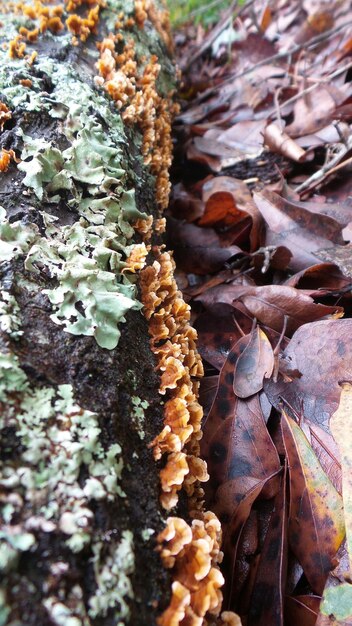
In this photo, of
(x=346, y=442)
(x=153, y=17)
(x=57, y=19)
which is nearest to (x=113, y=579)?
(x=346, y=442)

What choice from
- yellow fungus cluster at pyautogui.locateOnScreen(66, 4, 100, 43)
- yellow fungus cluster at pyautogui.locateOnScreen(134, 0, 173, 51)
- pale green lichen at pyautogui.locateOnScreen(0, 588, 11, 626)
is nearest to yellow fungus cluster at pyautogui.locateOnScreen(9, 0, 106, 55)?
yellow fungus cluster at pyautogui.locateOnScreen(66, 4, 100, 43)

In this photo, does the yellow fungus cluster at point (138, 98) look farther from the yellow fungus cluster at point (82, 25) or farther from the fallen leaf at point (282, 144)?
the fallen leaf at point (282, 144)

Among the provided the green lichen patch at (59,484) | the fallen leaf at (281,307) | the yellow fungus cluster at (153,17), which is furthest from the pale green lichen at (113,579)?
the yellow fungus cluster at (153,17)

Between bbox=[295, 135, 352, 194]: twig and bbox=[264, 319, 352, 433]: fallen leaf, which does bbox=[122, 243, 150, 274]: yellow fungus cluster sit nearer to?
bbox=[264, 319, 352, 433]: fallen leaf

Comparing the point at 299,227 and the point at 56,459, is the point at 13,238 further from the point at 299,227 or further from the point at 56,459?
the point at 299,227

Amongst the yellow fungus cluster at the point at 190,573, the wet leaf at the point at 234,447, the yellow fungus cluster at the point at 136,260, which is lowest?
the wet leaf at the point at 234,447
